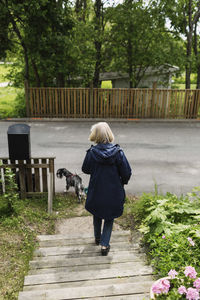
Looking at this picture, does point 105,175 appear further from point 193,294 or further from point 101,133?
point 193,294

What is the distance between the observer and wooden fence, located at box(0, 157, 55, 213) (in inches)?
229

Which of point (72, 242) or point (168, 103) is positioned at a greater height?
point (168, 103)

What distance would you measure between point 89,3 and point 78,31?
3313 millimetres

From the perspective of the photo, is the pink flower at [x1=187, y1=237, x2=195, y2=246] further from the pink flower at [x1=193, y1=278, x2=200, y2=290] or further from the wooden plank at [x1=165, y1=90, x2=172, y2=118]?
the wooden plank at [x1=165, y1=90, x2=172, y2=118]

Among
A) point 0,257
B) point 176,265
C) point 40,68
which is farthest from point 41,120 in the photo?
point 176,265

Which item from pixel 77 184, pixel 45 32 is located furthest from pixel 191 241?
pixel 45 32

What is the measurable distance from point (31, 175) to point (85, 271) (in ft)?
10.1

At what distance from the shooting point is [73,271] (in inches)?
135

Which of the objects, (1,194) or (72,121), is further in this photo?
(72,121)

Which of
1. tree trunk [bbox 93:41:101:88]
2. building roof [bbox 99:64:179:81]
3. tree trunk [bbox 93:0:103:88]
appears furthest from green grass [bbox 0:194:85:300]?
building roof [bbox 99:64:179:81]

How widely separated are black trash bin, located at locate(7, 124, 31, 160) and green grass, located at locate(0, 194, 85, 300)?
951 mm

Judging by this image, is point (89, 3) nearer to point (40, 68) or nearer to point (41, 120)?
point (40, 68)

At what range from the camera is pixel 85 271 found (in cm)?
338

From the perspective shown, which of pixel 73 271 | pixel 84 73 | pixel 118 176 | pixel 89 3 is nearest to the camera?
pixel 73 271
